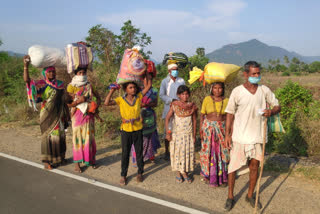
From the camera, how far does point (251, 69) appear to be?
3248 mm

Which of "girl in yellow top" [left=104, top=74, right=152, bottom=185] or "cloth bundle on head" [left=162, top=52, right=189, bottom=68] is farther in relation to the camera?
"cloth bundle on head" [left=162, top=52, right=189, bottom=68]

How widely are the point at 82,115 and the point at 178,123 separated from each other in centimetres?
182

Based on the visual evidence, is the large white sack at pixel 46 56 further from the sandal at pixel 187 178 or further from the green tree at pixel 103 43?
the green tree at pixel 103 43

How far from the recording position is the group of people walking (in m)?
3.33

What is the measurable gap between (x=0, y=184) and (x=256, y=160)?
415 cm

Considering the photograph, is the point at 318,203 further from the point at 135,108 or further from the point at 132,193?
the point at 135,108

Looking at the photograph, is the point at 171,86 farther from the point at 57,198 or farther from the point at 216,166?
the point at 57,198

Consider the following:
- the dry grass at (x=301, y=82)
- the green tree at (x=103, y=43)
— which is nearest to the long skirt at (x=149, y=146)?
the dry grass at (x=301, y=82)

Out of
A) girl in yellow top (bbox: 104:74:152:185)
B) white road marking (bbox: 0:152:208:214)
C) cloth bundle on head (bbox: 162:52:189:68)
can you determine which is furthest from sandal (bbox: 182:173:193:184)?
cloth bundle on head (bbox: 162:52:189:68)

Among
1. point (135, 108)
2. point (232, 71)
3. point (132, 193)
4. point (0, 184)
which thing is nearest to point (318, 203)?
point (232, 71)

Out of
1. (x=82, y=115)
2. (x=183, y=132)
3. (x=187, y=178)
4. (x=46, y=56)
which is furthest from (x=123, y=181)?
(x=46, y=56)

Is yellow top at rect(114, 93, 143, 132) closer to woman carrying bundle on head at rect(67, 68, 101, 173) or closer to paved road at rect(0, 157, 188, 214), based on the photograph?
woman carrying bundle on head at rect(67, 68, 101, 173)

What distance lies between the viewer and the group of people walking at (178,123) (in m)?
3.33

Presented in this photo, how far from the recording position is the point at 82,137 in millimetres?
4797
